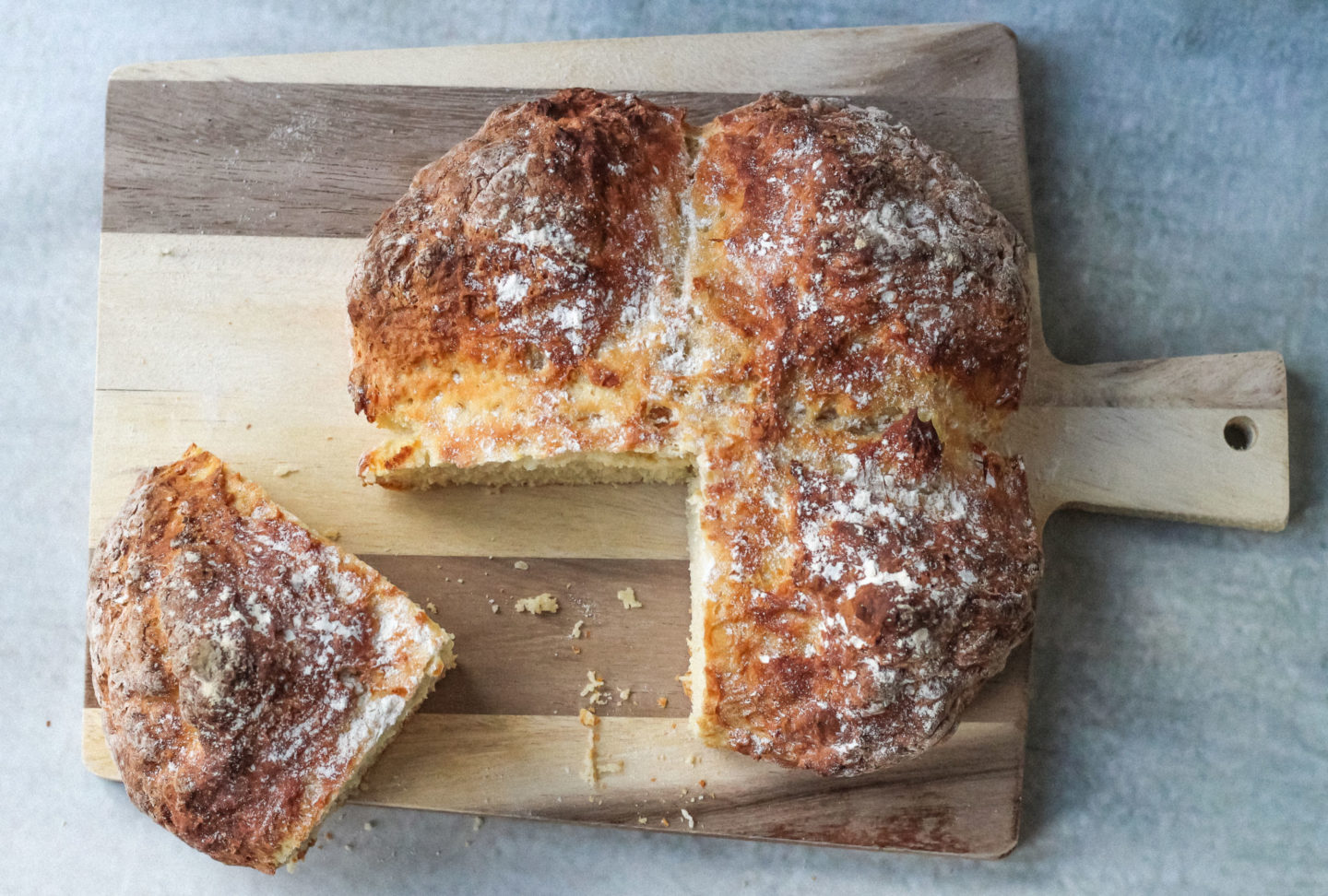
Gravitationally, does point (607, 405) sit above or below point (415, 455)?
above

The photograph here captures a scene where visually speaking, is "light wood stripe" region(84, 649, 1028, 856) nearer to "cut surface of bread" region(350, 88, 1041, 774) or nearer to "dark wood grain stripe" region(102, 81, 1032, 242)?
"cut surface of bread" region(350, 88, 1041, 774)

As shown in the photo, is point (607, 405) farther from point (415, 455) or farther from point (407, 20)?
point (407, 20)

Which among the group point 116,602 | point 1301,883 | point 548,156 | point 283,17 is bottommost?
point 1301,883

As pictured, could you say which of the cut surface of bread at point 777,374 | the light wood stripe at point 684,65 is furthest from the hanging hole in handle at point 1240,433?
the light wood stripe at point 684,65

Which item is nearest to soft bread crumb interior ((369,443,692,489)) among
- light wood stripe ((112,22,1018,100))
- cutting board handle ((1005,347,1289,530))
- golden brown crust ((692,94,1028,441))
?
golden brown crust ((692,94,1028,441))

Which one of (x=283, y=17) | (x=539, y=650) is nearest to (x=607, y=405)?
(x=539, y=650)

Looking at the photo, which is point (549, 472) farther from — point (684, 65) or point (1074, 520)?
point (1074, 520)

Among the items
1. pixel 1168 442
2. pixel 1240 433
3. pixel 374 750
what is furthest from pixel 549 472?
pixel 1240 433
